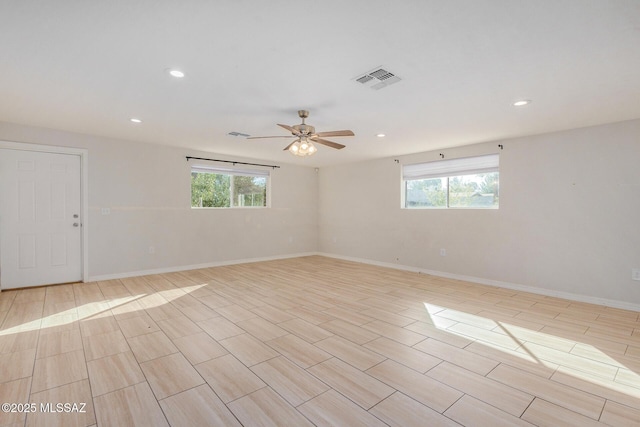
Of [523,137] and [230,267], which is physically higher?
[523,137]

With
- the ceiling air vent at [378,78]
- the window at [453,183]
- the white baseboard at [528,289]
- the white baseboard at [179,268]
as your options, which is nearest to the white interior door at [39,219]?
the white baseboard at [179,268]

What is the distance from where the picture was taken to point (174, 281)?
4730mm

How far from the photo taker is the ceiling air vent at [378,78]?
7.98 feet

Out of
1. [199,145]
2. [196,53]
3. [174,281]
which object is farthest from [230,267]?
[196,53]

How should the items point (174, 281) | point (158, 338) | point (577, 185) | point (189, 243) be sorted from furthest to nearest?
point (189, 243) < point (174, 281) < point (577, 185) < point (158, 338)

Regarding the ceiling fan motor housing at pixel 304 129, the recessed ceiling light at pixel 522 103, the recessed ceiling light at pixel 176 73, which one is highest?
the recessed ceiling light at pixel 176 73

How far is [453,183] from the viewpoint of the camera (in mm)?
5270

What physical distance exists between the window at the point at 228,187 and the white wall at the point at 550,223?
3.04m

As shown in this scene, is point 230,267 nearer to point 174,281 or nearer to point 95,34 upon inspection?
point 174,281

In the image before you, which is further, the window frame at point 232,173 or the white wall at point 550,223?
the window frame at point 232,173

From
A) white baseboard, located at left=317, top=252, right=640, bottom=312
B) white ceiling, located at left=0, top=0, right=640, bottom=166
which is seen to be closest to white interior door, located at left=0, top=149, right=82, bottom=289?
white ceiling, located at left=0, top=0, right=640, bottom=166

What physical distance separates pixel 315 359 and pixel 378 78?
2.44 m

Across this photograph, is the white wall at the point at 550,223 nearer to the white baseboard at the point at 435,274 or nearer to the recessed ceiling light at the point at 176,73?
the white baseboard at the point at 435,274

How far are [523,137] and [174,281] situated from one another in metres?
5.94
